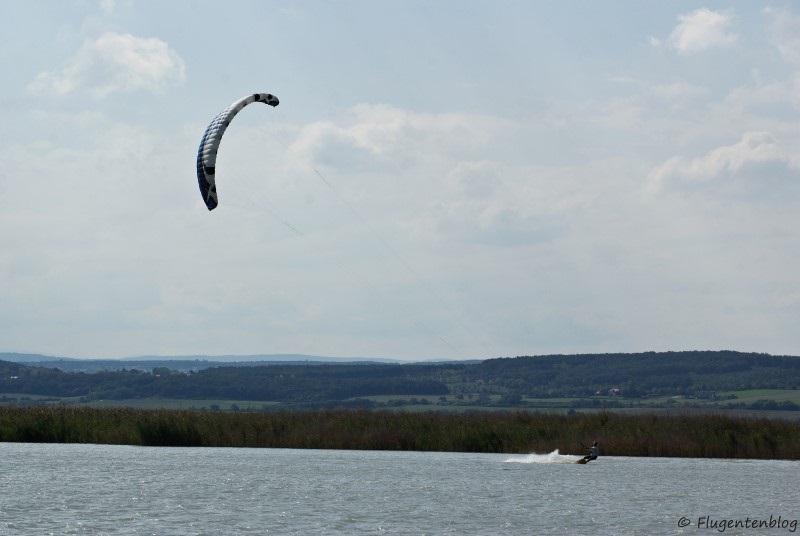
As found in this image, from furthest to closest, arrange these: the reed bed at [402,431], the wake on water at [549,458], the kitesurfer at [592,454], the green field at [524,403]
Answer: the green field at [524,403] → the reed bed at [402,431] → the wake on water at [549,458] → the kitesurfer at [592,454]

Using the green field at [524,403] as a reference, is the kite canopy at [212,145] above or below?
above

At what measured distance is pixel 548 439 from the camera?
180 feet

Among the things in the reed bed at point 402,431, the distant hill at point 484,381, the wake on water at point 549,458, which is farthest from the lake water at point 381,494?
the distant hill at point 484,381

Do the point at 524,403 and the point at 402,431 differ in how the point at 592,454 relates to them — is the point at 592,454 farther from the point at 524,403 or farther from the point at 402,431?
the point at 524,403

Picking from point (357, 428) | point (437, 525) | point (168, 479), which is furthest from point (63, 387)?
point (437, 525)

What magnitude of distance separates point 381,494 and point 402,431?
52.9 ft

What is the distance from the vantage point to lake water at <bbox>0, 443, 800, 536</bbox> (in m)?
33.2

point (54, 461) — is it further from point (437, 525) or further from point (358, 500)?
point (437, 525)

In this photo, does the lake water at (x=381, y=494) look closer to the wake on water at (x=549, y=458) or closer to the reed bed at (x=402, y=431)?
the wake on water at (x=549, y=458)

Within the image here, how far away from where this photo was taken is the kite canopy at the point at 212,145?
44.8 metres

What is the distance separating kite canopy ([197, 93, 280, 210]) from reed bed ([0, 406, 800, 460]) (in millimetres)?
14258

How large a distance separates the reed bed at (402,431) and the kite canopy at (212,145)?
46.8 feet

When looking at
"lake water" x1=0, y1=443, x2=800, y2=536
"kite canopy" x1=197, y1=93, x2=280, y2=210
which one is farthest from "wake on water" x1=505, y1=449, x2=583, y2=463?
"kite canopy" x1=197, y1=93, x2=280, y2=210

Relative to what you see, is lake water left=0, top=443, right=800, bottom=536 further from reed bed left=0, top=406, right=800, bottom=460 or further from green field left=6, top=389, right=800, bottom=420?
green field left=6, top=389, right=800, bottom=420
